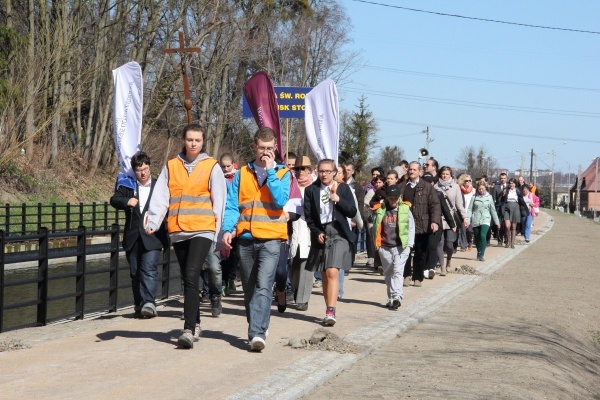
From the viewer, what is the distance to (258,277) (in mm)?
9508

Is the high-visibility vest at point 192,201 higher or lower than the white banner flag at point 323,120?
lower

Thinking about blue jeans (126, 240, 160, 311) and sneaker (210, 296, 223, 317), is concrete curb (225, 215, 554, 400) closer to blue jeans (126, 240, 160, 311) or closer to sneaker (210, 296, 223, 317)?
sneaker (210, 296, 223, 317)

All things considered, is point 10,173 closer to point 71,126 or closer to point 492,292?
point 71,126

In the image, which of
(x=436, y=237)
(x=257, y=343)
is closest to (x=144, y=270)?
(x=257, y=343)

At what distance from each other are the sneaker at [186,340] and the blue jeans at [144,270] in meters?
2.31

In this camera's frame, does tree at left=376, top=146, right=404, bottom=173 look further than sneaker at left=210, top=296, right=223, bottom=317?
Yes

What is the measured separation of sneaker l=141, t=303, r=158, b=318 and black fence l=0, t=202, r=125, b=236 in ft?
40.8

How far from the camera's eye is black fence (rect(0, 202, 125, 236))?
26031 millimetres

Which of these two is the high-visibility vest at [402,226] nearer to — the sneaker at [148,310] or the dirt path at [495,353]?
the dirt path at [495,353]

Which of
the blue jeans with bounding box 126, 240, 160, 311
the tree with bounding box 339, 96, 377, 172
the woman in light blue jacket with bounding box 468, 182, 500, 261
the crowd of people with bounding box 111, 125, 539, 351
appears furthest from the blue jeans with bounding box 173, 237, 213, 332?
the tree with bounding box 339, 96, 377, 172

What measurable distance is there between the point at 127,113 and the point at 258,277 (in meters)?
4.39

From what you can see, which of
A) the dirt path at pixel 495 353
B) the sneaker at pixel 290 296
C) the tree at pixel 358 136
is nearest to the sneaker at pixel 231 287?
the sneaker at pixel 290 296

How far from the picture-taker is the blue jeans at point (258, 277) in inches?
370

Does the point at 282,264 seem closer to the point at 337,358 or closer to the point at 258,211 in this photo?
the point at 258,211
